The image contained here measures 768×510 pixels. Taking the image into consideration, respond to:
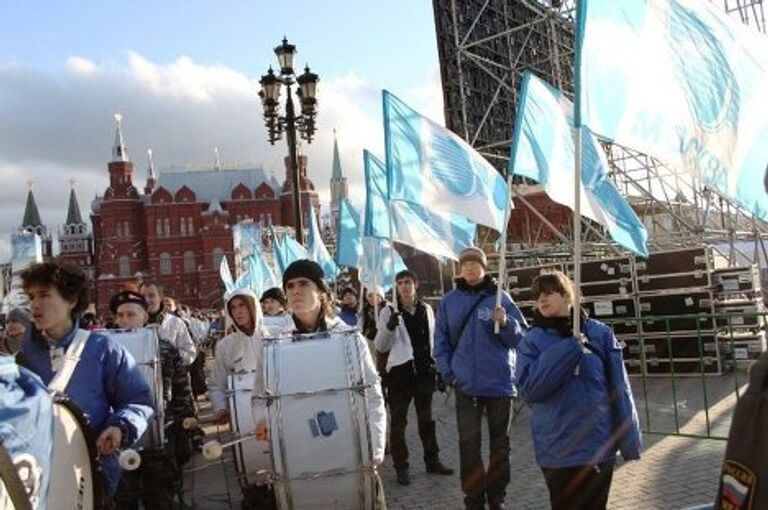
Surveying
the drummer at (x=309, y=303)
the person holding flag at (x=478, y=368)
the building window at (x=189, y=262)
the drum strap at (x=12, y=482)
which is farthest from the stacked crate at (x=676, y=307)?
the building window at (x=189, y=262)

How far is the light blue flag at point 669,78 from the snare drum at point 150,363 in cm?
352

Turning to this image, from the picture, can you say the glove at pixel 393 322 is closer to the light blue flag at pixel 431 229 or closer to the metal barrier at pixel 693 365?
the light blue flag at pixel 431 229

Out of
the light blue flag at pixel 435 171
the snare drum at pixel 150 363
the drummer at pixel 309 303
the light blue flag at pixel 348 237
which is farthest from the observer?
the light blue flag at pixel 348 237

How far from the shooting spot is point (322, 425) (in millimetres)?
4457

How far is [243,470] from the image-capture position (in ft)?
19.0

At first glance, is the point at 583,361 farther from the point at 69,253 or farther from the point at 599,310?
the point at 69,253

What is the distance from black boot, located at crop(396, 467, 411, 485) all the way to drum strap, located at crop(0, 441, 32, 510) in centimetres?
547

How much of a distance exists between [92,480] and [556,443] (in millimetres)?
2309

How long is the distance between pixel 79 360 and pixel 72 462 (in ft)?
2.99

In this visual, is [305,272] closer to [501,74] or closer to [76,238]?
[501,74]

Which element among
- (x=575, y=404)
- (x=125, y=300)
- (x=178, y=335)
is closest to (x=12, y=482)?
(x=575, y=404)

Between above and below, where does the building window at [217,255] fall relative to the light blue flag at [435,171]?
above

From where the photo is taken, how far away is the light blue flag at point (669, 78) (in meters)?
4.85

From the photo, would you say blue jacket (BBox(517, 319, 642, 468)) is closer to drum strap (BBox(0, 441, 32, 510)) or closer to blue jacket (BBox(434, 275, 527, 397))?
blue jacket (BBox(434, 275, 527, 397))
